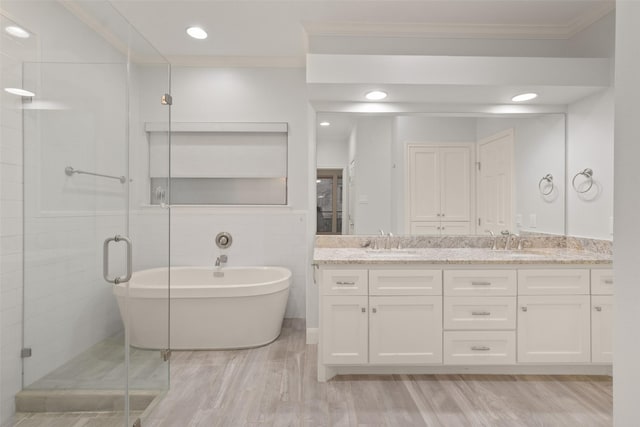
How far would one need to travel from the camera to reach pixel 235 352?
2721mm

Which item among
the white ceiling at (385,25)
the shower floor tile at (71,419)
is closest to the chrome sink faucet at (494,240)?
the white ceiling at (385,25)

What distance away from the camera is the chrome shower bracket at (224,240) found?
336cm

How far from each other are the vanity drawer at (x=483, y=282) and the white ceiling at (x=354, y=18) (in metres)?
1.89

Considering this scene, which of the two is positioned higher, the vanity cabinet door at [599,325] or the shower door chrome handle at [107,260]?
the shower door chrome handle at [107,260]

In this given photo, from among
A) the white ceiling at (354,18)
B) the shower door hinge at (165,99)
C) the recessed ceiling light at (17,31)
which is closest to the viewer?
the recessed ceiling light at (17,31)

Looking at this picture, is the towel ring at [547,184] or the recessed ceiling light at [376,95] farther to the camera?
the towel ring at [547,184]

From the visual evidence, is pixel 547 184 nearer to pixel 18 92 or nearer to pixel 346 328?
pixel 346 328

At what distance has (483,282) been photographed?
2271 mm

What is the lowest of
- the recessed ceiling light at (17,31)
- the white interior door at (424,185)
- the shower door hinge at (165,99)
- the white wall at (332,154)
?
the white interior door at (424,185)

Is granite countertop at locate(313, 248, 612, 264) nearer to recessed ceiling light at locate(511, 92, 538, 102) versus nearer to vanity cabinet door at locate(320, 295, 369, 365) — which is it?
vanity cabinet door at locate(320, 295, 369, 365)

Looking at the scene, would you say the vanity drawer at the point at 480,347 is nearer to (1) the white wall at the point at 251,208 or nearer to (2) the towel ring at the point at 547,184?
(2) the towel ring at the point at 547,184

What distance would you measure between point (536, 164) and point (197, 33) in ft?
10.1

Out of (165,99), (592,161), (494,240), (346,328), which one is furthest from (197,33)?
(592,161)

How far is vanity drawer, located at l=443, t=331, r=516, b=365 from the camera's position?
2264 mm
